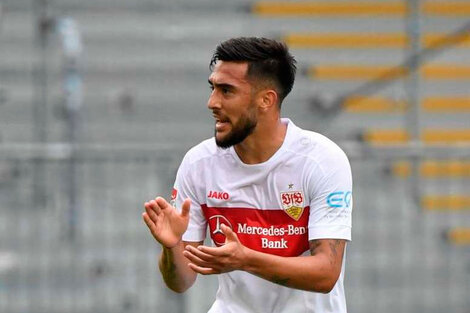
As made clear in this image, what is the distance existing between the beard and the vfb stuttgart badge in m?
0.33

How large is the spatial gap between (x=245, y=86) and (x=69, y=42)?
550 cm

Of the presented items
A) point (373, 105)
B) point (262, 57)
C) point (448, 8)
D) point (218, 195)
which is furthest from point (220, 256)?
point (448, 8)

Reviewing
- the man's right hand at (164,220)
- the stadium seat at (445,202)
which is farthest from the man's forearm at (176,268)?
the stadium seat at (445,202)

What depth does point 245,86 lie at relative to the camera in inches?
196

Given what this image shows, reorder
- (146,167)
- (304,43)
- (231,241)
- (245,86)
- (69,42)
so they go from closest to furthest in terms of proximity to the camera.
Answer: (231,241), (245,86), (146,167), (69,42), (304,43)

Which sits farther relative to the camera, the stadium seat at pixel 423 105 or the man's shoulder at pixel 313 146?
the stadium seat at pixel 423 105

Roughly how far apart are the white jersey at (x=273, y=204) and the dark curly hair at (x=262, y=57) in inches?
10.9

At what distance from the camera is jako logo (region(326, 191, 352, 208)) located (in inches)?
196

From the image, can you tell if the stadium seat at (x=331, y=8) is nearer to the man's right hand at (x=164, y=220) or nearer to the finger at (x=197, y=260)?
the man's right hand at (x=164, y=220)

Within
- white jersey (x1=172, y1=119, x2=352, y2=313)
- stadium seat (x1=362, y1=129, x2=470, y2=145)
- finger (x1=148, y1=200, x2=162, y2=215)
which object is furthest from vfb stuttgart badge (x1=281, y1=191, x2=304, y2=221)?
stadium seat (x1=362, y1=129, x2=470, y2=145)

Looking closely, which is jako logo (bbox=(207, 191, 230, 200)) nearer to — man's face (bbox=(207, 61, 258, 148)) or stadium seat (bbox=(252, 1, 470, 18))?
man's face (bbox=(207, 61, 258, 148))

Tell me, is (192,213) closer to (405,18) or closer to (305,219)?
(305,219)

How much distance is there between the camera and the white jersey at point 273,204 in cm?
501

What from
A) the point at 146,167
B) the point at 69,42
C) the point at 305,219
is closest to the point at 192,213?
the point at 305,219
